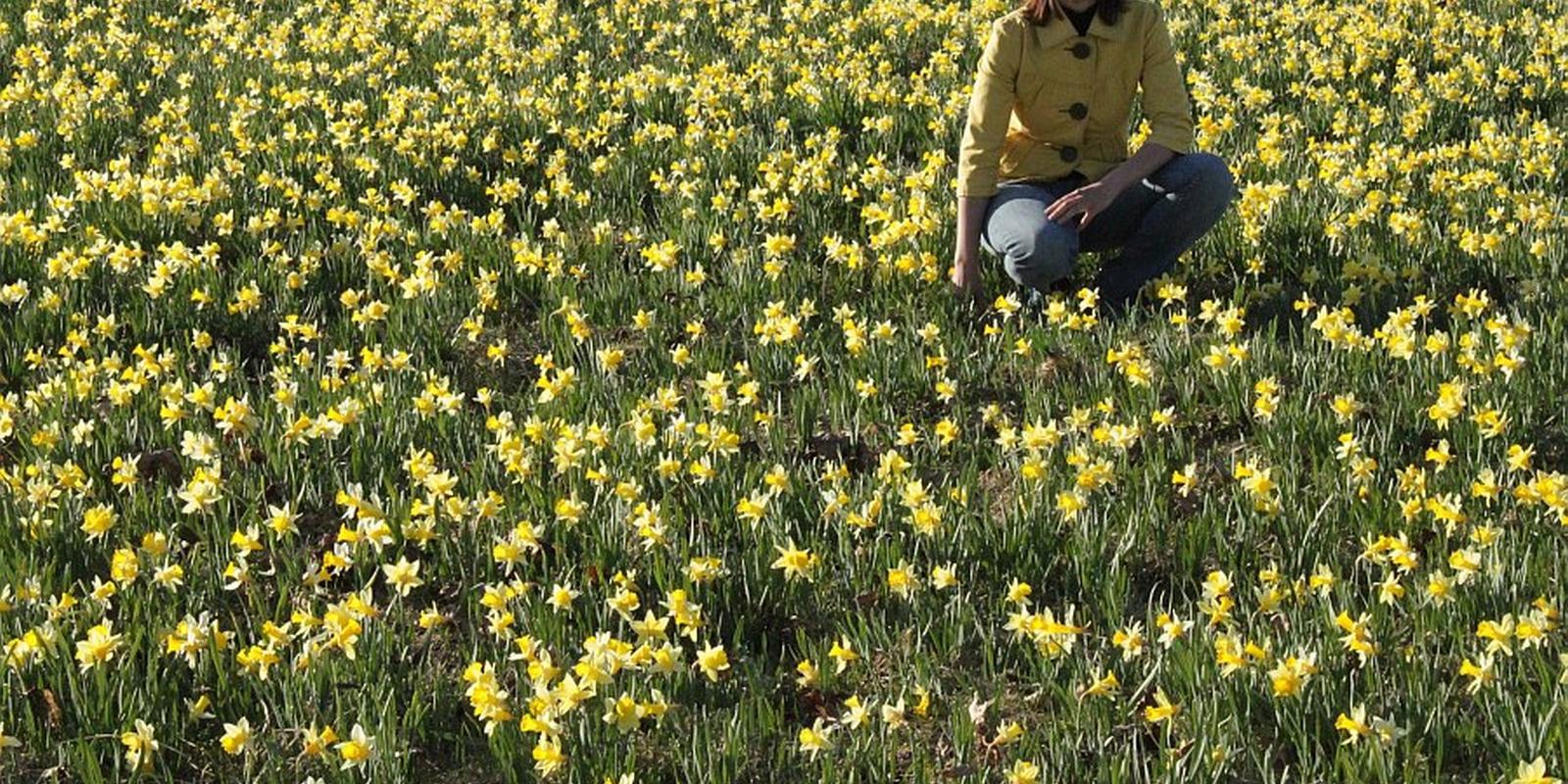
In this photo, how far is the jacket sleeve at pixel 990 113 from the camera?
4.47 m

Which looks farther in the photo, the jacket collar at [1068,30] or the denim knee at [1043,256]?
the jacket collar at [1068,30]

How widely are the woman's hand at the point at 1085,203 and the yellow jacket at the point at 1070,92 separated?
0.72 feet

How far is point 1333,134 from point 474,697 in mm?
4657

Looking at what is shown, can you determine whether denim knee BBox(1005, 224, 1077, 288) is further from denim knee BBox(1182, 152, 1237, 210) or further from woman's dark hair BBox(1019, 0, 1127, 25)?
woman's dark hair BBox(1019, 0, 1127, 25)

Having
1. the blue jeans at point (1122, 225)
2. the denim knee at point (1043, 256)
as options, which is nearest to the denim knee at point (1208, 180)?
the blue jeans at point (1122, 225)

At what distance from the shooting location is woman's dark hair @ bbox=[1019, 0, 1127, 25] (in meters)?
4.45

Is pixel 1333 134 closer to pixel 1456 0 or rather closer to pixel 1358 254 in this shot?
pixel 1358 254

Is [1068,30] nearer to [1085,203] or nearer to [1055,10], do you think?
[1055,10]

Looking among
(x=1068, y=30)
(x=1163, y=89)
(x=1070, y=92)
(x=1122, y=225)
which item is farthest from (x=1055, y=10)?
(x=1122, y=225)

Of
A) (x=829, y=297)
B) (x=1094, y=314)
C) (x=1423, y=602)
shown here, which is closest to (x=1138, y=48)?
(x=1094, y=314)

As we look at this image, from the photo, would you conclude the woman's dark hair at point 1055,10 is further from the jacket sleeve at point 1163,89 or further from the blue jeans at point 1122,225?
the blue jeans at point 1122,225

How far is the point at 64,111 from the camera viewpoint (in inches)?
254

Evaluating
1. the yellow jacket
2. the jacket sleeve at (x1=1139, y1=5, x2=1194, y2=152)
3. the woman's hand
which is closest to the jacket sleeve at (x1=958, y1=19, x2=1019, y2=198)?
the yellow jacket

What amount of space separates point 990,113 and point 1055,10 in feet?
1.08
